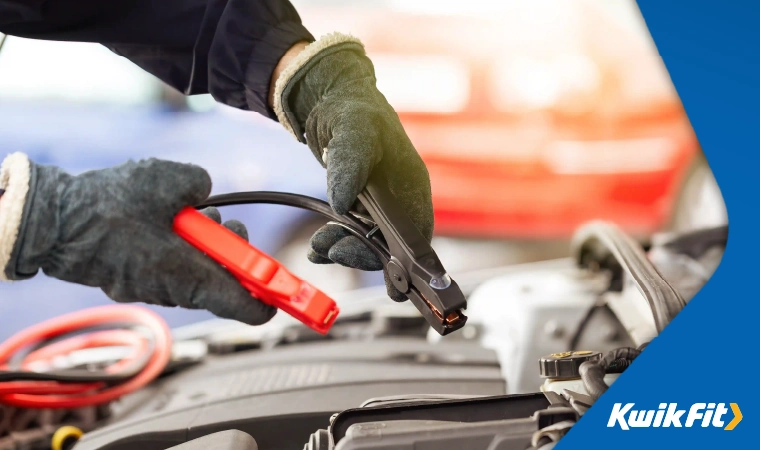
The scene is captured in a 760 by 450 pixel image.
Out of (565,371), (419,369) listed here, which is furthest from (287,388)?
(565,371)

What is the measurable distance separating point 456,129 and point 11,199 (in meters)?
1.34

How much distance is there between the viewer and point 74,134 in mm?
1698

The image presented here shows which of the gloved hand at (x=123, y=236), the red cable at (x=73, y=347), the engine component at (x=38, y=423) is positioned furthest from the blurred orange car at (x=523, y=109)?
the engine component at (x=38, y=423)

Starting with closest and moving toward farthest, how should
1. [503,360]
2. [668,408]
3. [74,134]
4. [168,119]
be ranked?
[668,408]
[503,360]
[168,119]
[74,134]

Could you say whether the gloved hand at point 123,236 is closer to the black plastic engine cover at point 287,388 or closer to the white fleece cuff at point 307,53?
the white fleece cuff at point 307,53

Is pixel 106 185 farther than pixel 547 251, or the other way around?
pixel 547 251

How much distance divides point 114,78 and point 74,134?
0.45 meters

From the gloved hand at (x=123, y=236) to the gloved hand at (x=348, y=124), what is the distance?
0.14 meters

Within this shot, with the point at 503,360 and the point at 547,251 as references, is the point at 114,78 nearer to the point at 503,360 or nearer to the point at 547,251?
the point at 503,360

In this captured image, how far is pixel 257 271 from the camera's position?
73 cm

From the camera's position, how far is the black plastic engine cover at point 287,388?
976mm

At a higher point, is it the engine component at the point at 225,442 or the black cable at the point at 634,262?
the black cable at the point at 634,262

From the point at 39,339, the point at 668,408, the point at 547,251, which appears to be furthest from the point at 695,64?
the point at 547,251

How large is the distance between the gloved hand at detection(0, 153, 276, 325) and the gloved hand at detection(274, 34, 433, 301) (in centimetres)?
14
